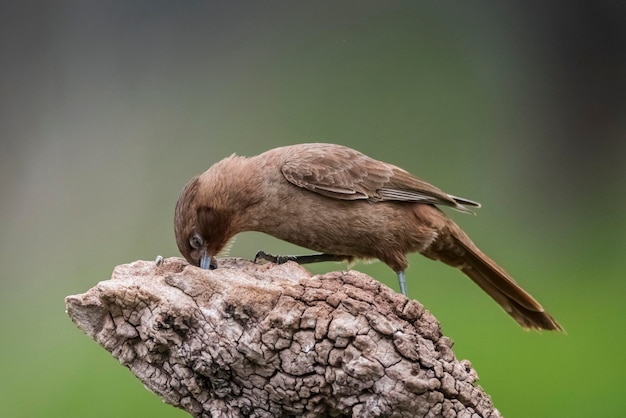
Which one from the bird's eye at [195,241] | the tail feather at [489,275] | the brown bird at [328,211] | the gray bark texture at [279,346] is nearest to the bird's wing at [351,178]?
the brown bird at [328,211]

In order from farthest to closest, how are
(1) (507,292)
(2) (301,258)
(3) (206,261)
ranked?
(1) (507,292) < (2) (301,258) < (3) (206,261)

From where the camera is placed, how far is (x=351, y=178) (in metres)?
4.94

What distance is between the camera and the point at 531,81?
24.3 feet

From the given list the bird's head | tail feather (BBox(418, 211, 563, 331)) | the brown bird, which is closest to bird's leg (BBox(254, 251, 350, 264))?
the brown bird

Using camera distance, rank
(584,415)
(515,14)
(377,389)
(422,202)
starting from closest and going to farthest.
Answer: (377,389), (422,202), (584,415), (515,14)

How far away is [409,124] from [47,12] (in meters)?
A: 2.81

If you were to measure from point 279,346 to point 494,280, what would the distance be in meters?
2.32

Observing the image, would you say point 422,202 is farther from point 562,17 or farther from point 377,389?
point 562,17

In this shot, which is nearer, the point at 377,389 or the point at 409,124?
the point at 377,389

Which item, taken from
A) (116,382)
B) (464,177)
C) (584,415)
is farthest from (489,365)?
(116,382)

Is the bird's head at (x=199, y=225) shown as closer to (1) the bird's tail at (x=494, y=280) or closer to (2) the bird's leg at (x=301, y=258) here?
(2) the bird's leg at (x=301, y=258)

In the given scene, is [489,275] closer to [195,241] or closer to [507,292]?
[507,292]

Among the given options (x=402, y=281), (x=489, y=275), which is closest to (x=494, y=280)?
(x=489, y=275)

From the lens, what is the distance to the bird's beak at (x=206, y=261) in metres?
4.34
